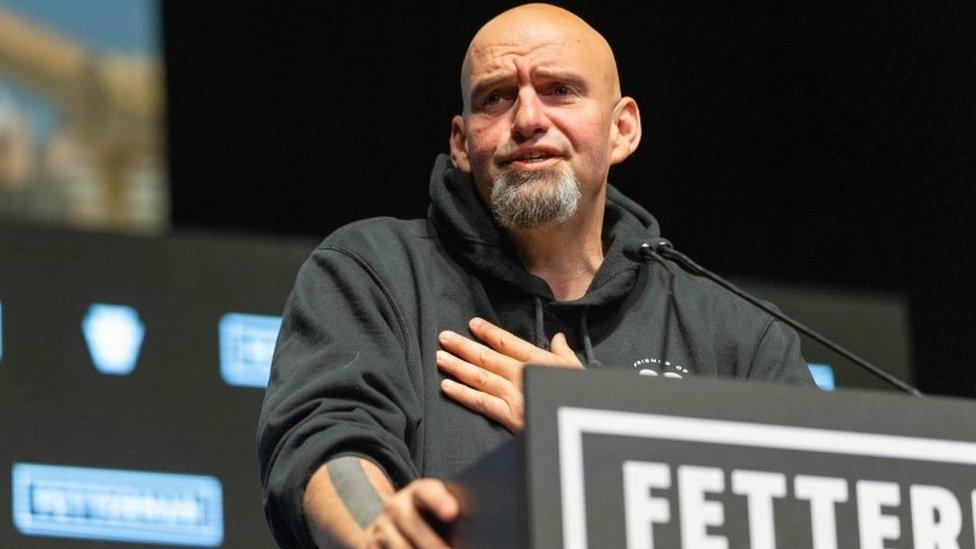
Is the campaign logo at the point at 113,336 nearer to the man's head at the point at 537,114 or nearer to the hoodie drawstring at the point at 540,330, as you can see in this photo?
the man's head at the point at 537,114

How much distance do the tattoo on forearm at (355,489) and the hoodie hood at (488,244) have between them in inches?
22.9

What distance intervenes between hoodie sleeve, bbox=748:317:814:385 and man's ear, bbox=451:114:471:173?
0.50m

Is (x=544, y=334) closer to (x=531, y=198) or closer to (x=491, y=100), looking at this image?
(x=531, y=198)

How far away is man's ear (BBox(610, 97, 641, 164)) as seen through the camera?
2713mm

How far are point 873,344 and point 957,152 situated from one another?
0.52m

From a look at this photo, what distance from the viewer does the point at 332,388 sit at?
2.03 m

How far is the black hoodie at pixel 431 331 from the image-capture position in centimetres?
198

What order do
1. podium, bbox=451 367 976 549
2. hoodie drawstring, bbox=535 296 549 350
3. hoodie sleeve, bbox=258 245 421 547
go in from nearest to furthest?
podium, bbox=451 367 976 549, hoodie sleeve, bbox=258 245 421 547, hoodie drawstring, bbox=535 296 549 350

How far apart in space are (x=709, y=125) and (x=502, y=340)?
2478 mm

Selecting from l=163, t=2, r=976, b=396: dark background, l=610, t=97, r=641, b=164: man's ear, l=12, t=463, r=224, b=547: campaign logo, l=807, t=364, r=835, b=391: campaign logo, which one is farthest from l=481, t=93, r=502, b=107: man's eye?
l=807, t=364, r=835, b=391: campaign logo

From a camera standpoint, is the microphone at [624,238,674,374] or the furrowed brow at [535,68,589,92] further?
the furrowed brow at [535,68,589,92]

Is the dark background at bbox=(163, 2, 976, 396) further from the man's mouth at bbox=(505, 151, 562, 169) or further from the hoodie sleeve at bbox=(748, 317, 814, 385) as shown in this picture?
the hoodie sleeve at bbox=(748, 317, 814, 385)

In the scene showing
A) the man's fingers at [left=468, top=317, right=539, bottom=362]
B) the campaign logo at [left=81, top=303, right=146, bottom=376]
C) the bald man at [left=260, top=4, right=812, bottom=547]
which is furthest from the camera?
the campaign logo at [left=81, top=303, right=146, bottom=376]

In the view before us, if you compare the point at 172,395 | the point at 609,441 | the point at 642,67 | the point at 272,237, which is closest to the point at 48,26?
the point at 272,237
